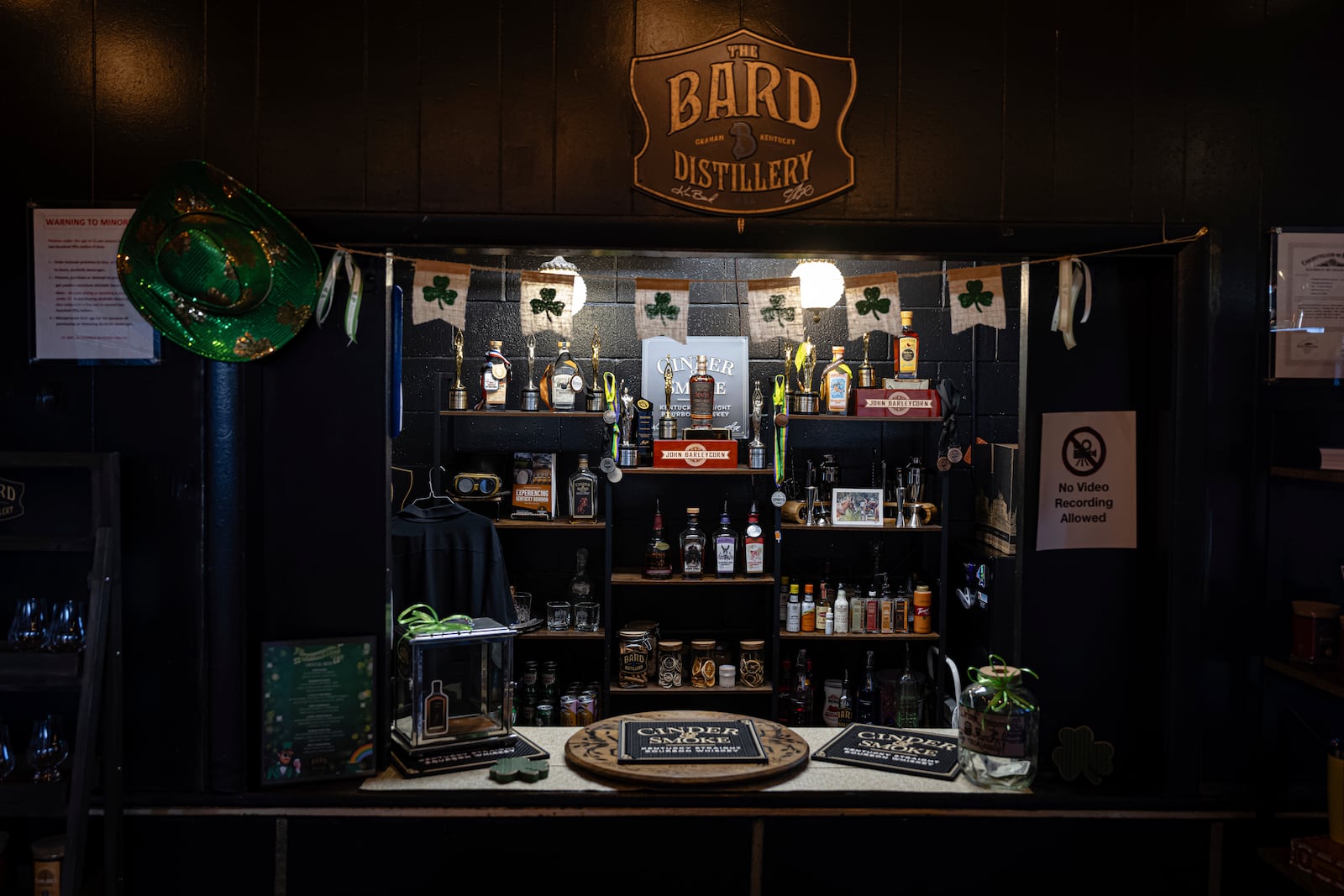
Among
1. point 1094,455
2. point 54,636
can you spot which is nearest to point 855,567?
point 1094,455

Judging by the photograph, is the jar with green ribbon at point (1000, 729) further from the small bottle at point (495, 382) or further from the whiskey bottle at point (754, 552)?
the small bottle at point (495, 382)

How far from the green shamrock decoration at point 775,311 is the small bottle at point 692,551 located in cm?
175

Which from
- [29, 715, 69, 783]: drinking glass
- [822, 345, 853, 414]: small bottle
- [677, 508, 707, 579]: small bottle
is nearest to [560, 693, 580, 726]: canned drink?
[677, 508, 707, 579]: small bottle

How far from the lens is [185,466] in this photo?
8.64 ft

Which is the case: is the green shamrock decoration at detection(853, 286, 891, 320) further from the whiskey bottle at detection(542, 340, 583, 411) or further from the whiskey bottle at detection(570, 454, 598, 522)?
the whiskey bottle at detection(570, 454, 598, 522)

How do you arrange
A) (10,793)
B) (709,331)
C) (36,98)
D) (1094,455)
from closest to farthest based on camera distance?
(10,793) < (36,98) < (1094,455) < (709,331)

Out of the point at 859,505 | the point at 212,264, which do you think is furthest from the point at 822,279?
the point at 212,264

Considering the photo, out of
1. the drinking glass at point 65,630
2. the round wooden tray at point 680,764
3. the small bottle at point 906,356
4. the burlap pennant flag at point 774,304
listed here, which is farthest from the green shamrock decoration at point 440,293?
the small bottle at point 906,356

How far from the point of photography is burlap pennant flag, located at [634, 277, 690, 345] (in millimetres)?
2906

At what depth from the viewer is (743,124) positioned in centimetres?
267

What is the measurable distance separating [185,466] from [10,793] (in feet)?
3.00

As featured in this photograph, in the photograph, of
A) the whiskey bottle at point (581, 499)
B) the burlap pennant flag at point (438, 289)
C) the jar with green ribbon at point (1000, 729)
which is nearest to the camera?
the jar with green ribbon at point (1000, 729)

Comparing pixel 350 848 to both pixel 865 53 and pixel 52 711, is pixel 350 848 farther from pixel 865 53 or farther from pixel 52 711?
pixel 865 53

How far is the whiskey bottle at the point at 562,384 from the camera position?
447 cm
